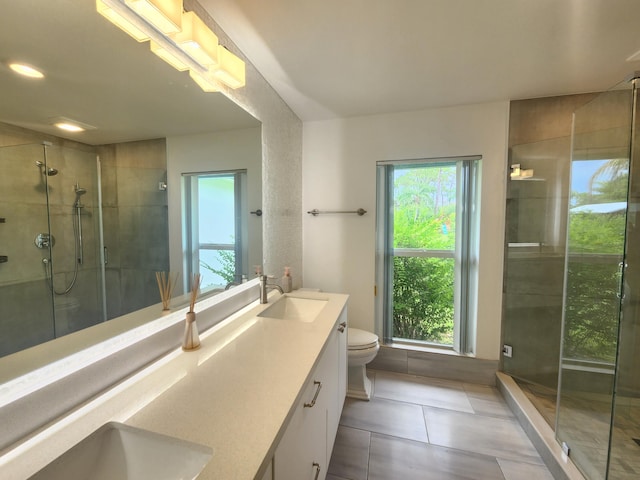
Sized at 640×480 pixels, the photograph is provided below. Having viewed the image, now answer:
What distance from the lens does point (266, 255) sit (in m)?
1.78

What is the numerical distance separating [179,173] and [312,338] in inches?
37.9

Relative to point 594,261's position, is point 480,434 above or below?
below

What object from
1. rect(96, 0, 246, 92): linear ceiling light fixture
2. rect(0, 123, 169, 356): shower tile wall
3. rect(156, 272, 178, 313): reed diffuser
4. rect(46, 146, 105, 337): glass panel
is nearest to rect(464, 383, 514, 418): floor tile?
rect(156, 272, 178, 313): reed diffuser

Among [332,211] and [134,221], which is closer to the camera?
[134,221]

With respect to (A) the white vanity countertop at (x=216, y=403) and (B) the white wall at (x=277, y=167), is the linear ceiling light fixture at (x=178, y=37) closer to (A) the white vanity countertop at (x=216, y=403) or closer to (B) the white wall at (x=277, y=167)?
(B) the white wall at (x=277, y=167)

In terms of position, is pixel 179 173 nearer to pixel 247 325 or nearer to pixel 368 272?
pixel 247 325

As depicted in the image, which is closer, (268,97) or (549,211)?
(268,97)

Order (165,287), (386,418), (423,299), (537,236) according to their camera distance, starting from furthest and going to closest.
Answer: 1. (423,299)
2. (537,236)
3. (386,418)
4. (165,287)

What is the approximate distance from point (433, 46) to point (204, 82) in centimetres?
125

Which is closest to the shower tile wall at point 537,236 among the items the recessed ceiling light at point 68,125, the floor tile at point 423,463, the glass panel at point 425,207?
the glass panel at point 425,207

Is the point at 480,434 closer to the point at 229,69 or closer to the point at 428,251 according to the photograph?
the point at 428,251

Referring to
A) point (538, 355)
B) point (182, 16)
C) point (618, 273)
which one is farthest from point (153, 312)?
point (538, 355)

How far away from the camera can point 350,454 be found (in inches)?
59.4

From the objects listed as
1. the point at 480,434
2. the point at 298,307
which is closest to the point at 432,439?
the point at 480,434
